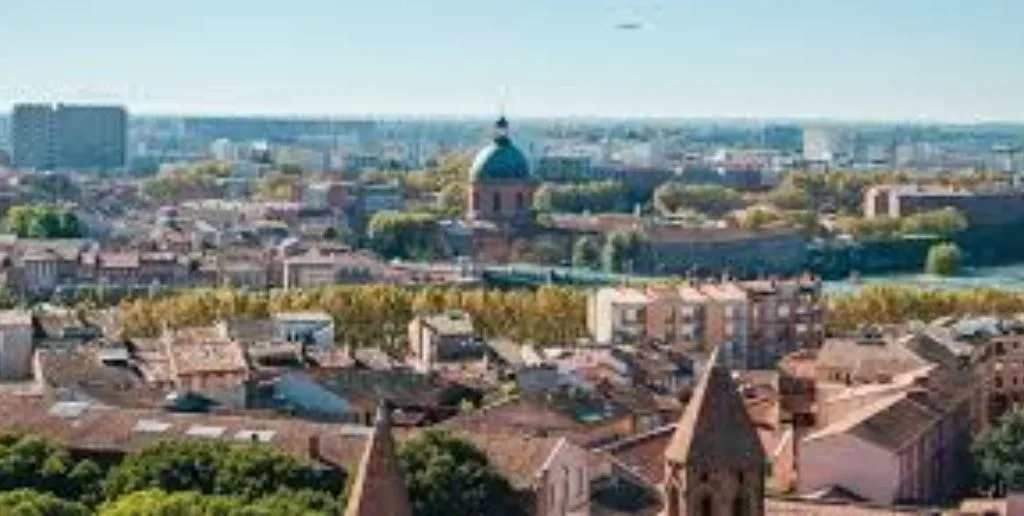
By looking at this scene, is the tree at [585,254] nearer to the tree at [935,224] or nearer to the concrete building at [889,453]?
the tree at [935,224]

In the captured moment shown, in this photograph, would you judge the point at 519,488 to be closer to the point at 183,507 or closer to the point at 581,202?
the point at 183,507

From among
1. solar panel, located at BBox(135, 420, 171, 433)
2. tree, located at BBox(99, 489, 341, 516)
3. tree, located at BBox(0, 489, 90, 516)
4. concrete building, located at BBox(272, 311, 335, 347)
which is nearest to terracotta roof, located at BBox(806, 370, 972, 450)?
tree, located at BBox(99, 489, 341, 516)

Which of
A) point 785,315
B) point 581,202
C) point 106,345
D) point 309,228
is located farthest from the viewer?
point 581,202

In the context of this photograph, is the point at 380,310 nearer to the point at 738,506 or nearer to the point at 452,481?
the point at 452,481

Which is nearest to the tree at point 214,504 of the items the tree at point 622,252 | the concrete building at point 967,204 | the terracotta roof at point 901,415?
the terracotta roof at point 901,415

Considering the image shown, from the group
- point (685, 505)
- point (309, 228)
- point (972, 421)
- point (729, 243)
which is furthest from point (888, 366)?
point (309, 228)

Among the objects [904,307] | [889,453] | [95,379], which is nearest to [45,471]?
[95,379]
